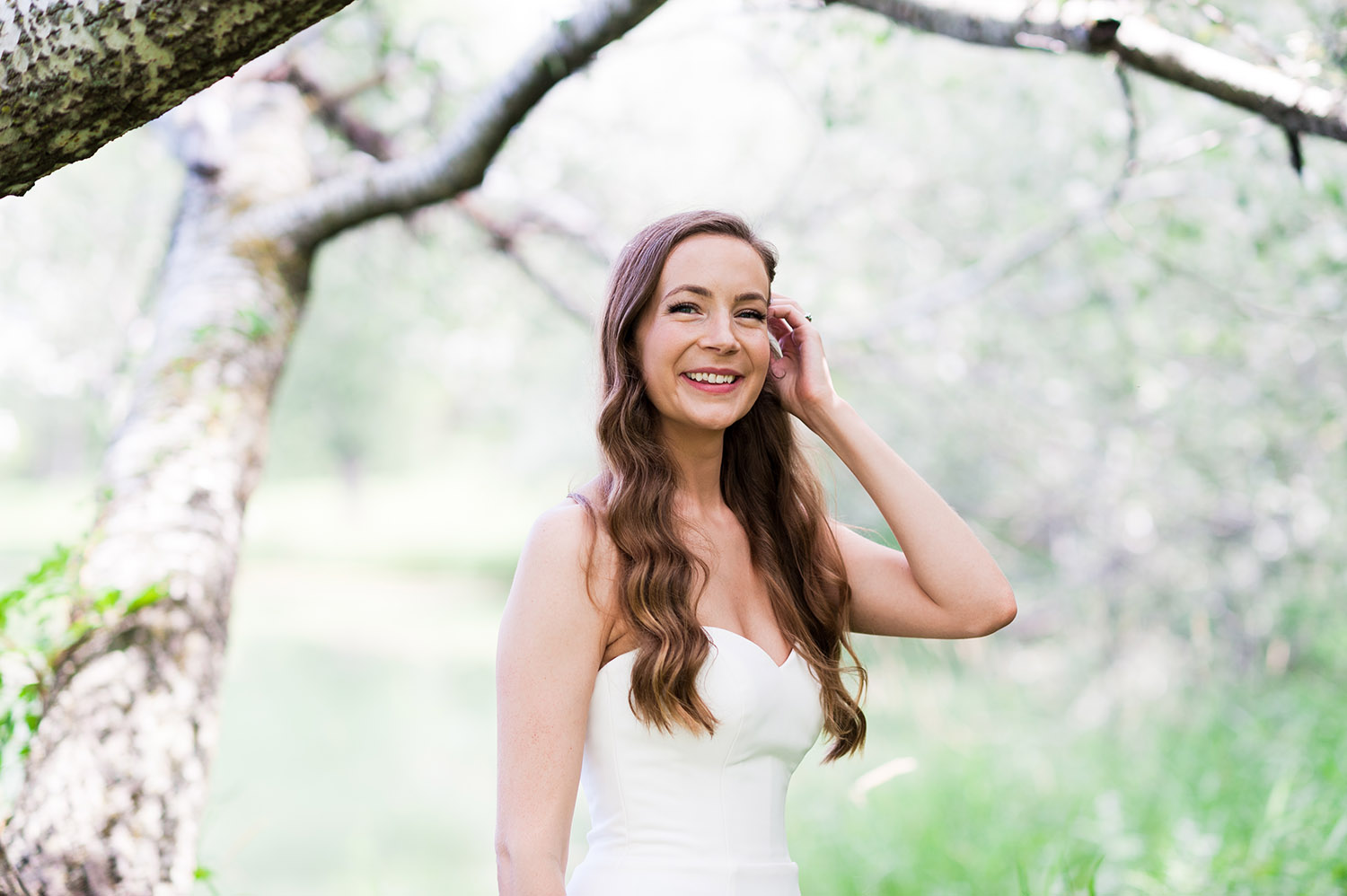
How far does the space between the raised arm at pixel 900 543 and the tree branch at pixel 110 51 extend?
1.23 metres

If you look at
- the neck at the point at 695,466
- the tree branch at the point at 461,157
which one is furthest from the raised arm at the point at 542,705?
the tree branch at the point at 461,157

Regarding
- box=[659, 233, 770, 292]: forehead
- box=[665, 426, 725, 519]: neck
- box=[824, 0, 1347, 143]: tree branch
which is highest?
box=[824, 0, 1347, 143]: tree branch

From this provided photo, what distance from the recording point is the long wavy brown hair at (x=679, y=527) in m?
1.89

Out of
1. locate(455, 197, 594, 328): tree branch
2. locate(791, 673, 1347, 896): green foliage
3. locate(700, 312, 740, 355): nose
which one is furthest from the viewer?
locate(455, 197, 594, 328): tree branch

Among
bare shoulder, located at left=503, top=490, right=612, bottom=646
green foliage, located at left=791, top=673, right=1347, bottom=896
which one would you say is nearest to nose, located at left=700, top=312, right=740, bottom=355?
bare shoulder, located at left=503, top=490, right=612, bottom=646

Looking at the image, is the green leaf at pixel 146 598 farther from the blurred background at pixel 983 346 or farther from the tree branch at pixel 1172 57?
the tree branch at pixel 1172 57

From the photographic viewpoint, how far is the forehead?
6.85 feet

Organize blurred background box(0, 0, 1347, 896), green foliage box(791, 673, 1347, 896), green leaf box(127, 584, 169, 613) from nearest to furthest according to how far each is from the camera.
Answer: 1. green leaf box(127, 584, 169, 613)
2. green foliage box(791, 673, 1347, 896)
3. blurred background box(0, 0, 1347, 896)

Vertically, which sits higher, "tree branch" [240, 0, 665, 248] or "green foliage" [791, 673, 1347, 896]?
"tree branch" [240, 0, 665, 248]

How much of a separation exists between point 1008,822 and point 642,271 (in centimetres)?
473

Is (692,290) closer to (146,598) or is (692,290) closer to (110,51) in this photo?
(110,51)

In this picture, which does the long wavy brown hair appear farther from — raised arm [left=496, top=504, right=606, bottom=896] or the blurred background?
A: the blurred background

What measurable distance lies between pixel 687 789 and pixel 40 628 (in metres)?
1.52

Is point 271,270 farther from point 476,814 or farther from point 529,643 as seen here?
point 476,814
